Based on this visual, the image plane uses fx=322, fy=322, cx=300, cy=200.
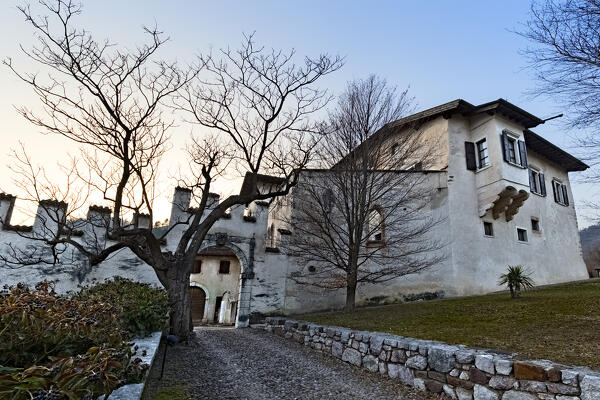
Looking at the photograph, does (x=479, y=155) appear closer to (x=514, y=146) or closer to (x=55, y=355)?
(x=514, y=146)

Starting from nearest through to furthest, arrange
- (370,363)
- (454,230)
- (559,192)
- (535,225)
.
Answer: (370,363), (454,230), (535,225), (559,192)

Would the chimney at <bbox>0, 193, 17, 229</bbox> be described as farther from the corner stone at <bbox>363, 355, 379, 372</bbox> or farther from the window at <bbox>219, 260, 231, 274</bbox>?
the window at <bbox>219, 260, 231, 274</bbox>

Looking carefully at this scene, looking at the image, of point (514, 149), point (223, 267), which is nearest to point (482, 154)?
point (514, 149)

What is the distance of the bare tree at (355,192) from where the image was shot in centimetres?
1146

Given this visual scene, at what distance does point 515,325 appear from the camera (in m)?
6.50

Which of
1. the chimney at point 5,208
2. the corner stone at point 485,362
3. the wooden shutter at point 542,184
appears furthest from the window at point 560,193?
the chimney at point 5,208

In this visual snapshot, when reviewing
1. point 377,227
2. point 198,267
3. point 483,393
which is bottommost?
point 483,393

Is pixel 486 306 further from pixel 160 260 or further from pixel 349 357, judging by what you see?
pixel 160 260

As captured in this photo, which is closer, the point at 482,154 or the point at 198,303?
the point at 482,154

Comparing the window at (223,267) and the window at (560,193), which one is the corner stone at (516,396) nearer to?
the window at (560,193)

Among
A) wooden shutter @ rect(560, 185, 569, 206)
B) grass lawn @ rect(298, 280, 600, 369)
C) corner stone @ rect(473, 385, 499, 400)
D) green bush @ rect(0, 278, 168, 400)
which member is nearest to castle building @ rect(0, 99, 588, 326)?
wooden shutter @ rect(560, 185, 569, 206)

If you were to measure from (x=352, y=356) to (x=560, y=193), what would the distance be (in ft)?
73.4

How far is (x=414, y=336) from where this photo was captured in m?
6.24

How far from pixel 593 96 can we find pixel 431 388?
7.16 meters
